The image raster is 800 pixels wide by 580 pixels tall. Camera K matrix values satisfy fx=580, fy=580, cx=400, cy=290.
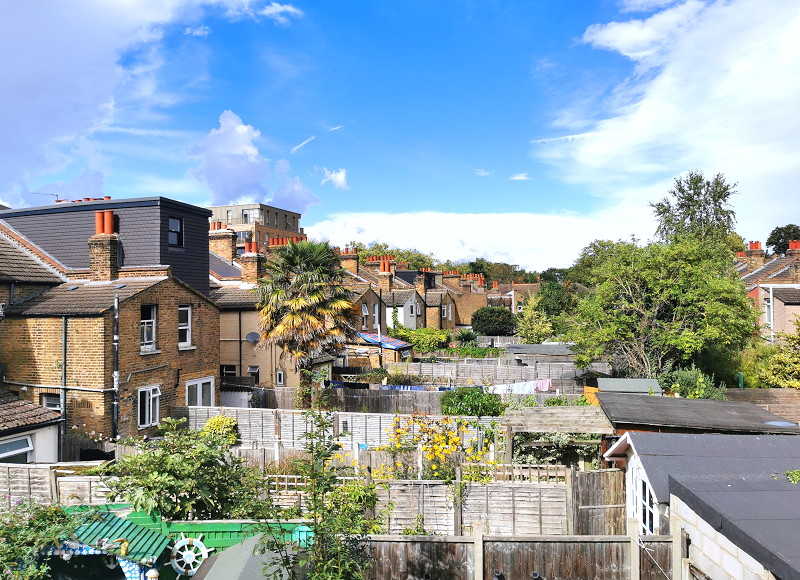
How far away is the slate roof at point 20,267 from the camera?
19766 millimetres

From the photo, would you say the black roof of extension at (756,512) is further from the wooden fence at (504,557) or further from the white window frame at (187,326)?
the white window frame at (187,326)

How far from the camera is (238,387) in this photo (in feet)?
85.2

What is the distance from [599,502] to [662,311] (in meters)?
16.5

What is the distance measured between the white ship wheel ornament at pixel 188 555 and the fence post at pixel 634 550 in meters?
6.44

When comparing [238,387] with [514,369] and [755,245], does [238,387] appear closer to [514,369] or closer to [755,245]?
[514,369]

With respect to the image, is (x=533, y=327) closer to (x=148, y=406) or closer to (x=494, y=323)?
(x=494, y=323)

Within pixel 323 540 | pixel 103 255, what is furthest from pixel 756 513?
pixel 103 255

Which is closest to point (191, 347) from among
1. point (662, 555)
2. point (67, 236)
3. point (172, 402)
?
point (172, 402)

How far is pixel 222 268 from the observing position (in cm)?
3403

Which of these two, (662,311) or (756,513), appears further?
(662,311)

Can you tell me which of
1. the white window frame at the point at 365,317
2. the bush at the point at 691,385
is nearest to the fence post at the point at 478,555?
the bush at the point at 691,385

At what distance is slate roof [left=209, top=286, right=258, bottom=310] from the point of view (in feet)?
98.3

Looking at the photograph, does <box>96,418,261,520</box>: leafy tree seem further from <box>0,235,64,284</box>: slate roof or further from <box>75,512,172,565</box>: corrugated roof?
<box>0,235,64,284</box>: slate roof

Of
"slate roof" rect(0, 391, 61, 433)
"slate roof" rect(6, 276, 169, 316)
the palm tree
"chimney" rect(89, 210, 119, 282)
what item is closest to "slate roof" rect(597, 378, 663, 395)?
the palm tree
